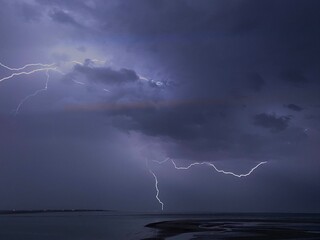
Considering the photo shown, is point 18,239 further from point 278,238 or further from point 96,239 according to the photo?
point 278,238

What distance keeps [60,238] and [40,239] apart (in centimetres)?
196

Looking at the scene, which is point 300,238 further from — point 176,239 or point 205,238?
point 176,239

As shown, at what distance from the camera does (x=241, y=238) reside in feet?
135

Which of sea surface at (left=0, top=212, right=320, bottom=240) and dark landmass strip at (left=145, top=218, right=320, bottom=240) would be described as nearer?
dark landmass strip at (left=145, top=218, right=320, bottom=240)

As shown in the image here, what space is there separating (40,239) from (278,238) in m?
23.5

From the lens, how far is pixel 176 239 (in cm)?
4159

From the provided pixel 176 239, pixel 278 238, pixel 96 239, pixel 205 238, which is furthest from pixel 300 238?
pixel 96 239

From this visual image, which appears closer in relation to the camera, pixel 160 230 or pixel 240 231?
pixel 240 231

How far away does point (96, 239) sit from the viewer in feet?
140

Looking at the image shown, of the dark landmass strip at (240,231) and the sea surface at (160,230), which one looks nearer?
the dark landmass strip at (240,231)

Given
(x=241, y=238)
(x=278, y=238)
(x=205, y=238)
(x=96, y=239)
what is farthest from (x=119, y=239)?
(x=278, y=238)

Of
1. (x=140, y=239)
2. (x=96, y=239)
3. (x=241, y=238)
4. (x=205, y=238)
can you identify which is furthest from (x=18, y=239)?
(x=241, y=238)

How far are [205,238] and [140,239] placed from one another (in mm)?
6285

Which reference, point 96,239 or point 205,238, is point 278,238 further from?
point 96,239
